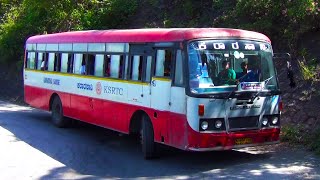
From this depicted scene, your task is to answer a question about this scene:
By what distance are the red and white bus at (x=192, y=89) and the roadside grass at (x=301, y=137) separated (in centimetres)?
100

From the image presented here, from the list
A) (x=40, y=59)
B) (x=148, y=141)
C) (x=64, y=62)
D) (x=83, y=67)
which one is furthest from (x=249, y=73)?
(x=40, y=59)

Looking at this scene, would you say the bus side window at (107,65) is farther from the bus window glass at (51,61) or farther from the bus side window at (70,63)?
the bus window glass at (51,61)

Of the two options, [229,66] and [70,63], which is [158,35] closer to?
[229,66]

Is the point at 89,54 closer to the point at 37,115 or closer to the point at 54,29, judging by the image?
the point at 37,115

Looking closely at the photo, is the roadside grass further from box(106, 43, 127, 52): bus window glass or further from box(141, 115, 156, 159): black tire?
box(106, 43, 127, 52): bus window glass

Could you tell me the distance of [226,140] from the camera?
9.14m

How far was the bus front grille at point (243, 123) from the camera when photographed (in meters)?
9.27

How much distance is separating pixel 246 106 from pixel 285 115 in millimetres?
3142

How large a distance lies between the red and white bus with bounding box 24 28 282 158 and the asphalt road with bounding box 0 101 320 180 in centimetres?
48

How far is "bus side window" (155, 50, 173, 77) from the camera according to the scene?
9.72 m

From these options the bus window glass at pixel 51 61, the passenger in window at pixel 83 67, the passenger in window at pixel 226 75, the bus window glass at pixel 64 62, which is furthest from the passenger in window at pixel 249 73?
the bus window glass at pixel 51 61

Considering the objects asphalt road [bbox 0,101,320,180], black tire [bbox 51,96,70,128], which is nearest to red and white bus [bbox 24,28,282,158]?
asphalt road [bbox 0,101,320,180]

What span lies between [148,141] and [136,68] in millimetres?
1682

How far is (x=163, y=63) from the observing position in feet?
32.5
